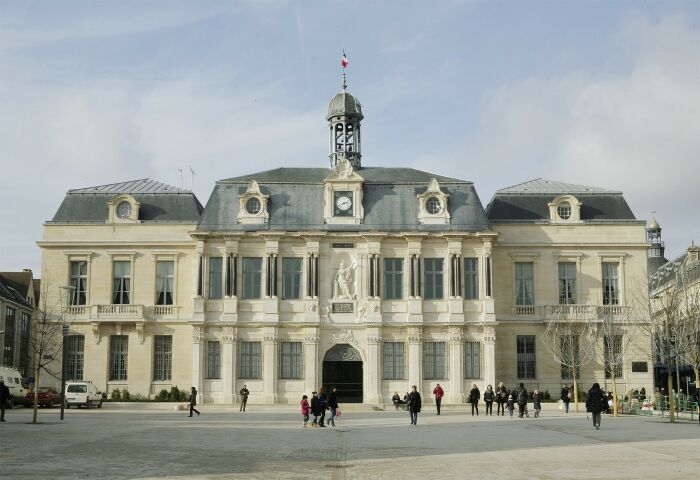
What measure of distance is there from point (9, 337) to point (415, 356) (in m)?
39.0

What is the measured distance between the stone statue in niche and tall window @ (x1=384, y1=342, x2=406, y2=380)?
3.88 metres

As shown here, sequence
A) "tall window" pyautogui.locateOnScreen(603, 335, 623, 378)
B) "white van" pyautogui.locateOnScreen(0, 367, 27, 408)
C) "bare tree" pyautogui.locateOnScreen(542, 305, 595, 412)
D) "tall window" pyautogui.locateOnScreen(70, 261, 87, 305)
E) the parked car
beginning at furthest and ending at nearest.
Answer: "tall window" pyautogui.locateOnScreen(70, 261, 87, 305) → "bare tree" pyautogui.locateOnScreen(542, 305, 595, 412) → "tall window" pyautogui.locateOnScreen(603, 335, 623, 378) → the parked car → "white van" pyautogui.locateOnScreen(0, 367, 27, 408)

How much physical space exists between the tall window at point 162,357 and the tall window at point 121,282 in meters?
3.36

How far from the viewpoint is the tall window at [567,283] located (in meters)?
61.0

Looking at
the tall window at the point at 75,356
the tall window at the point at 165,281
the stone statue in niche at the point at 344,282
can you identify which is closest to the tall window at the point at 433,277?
the stone statue in niche at the point at 344,282

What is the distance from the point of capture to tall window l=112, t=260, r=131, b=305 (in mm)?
60781

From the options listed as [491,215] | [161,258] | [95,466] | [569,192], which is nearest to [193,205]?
[161,258]

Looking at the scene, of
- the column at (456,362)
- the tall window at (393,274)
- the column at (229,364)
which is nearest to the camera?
the column at (229,364)

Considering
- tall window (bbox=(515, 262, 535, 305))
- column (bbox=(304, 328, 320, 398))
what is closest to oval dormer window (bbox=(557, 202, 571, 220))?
tall window (bbox=(515, 262, 535, 305))

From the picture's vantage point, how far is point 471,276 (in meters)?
59.1

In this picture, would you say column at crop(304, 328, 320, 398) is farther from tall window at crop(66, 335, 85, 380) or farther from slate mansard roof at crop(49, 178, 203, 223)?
tall window at crop(66, 335, 85, 380)

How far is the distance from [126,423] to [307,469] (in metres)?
19.6

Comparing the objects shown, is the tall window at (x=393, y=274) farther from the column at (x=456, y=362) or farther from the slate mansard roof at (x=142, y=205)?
the slate mansard roof at (x=142, y=205)

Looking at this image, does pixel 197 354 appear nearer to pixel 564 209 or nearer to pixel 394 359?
pixel 394 359
